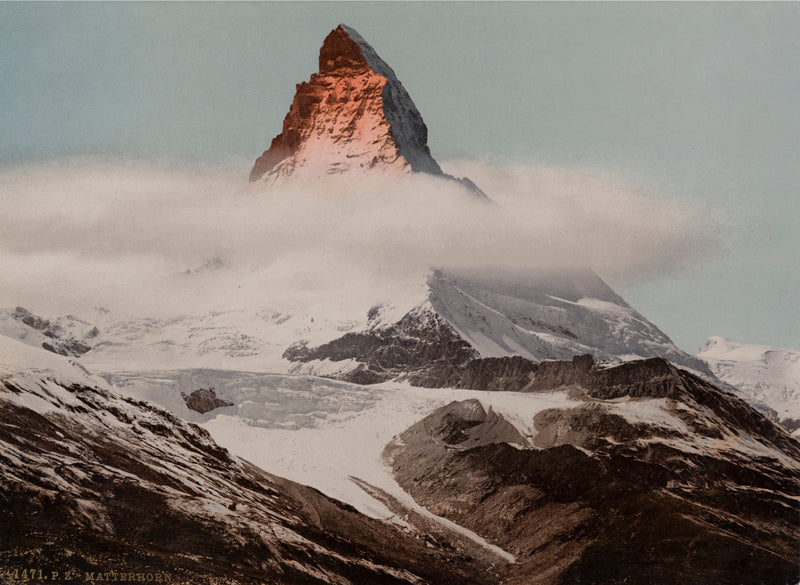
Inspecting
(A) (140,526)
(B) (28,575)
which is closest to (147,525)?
(A) (140,526)

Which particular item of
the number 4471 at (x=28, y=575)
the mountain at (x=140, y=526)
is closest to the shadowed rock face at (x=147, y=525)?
the mountain at (x=140, y=526)

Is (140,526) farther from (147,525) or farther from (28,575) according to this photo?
(28,575)

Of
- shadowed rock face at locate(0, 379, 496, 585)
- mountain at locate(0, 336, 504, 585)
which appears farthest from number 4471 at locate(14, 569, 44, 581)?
shadowed rock face at locate(0, 379, 496, 585)

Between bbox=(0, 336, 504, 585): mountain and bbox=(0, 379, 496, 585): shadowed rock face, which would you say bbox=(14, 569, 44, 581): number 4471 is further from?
bbox=(0, 379, 496, 585): shadowed rock face

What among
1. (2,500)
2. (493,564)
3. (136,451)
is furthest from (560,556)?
(2,500)

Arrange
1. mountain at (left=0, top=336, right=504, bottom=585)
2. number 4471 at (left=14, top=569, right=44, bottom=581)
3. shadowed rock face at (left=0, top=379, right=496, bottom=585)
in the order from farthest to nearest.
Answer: shadowed rock face at (left=0, top=379, right=496, bottom=585)
mountain at (left=0, top=336, right=504, bottom=585)
number 4471 at (left=14, top=569, right=44, bottom=581)

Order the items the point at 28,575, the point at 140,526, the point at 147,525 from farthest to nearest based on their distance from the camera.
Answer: the point at 147,525 < the point at 140,526 < the point at 28,575

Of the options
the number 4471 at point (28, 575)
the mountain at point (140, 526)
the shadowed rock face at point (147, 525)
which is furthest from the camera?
the shadowed rock face at point (147, 525)

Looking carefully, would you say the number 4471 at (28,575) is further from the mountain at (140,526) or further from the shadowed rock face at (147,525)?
the shadowed rock face at (147,525)

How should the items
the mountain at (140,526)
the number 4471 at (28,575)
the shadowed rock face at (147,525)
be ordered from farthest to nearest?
the shadowed rock face at (147,525), the mountain at (140,526), the number 4471 at (28,575)
